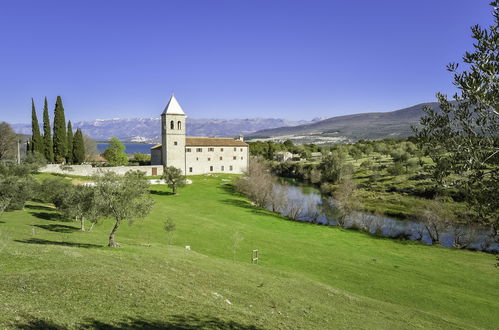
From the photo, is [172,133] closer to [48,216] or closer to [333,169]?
[333,169]

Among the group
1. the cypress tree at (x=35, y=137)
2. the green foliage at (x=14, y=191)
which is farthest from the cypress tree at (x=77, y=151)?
the green foliage at (x=14, y=191)

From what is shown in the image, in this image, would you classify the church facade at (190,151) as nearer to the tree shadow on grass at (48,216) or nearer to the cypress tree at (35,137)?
the cypress tree at (35,137)

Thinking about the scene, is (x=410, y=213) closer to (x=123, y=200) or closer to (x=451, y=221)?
(x=451, y=221)

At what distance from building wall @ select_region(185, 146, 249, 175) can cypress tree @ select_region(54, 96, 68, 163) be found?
26.7 metres

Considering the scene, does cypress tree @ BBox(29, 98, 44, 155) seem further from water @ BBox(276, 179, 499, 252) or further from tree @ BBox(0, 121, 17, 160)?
water @ BBox(276, 179, 499, 252)

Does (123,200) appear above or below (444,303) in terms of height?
above

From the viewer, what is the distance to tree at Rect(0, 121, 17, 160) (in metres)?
71.6

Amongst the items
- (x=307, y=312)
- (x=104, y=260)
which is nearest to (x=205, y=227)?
(x=104, y=260)

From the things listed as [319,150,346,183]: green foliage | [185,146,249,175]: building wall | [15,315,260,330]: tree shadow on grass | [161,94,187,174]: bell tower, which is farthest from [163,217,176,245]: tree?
[319,150,346,183]: green foliage

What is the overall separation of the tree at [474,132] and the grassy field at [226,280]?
8894mm

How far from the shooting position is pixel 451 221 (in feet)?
142

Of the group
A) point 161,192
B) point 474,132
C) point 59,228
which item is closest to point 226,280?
point 474,132

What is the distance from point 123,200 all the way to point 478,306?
25536mm

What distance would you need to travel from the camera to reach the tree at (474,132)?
8.35 m
